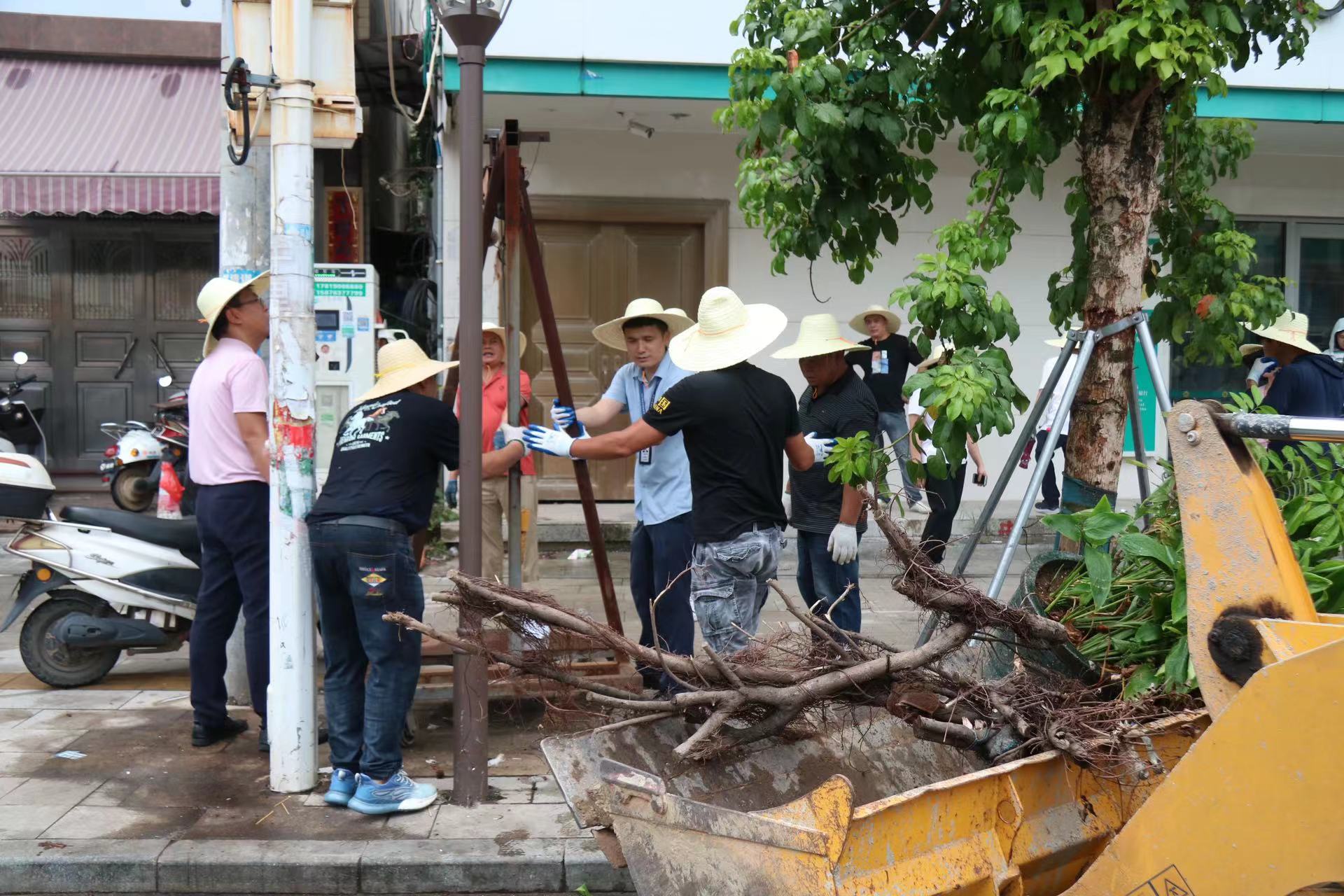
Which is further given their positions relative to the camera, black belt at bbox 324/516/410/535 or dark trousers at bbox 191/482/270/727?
dark trousers at bbox 191/482/270/727

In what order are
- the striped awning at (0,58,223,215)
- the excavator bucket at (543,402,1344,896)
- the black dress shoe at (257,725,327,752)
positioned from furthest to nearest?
the striped awning at (0,58,223,215), the black dress shoe at (257,725,327,752), the excavator bucket at (543,402,1344,896)

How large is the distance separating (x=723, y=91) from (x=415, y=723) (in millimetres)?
5811

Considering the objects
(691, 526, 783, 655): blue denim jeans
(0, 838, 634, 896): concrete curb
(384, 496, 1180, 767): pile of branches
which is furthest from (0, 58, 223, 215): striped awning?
(384, 496, 1180, 767): pile of branches

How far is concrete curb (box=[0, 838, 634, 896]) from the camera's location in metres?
4.12

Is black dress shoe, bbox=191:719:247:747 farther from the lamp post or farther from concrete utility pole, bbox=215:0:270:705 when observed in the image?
the lamp post

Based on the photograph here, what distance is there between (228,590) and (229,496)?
0.47 metres

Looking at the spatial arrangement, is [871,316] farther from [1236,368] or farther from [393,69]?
[1236,368]

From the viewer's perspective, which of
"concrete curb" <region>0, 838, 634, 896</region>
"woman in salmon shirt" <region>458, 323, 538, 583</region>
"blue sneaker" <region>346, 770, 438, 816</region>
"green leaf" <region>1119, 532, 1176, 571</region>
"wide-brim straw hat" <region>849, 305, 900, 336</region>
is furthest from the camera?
"wide-brim straw hat" <region>849, 305, 900, 336</region>

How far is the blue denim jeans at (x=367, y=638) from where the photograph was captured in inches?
174

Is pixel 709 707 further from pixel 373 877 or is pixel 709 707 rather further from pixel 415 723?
pixel 415 723

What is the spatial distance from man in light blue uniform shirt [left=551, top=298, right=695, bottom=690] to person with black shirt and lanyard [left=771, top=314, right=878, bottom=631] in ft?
2.02

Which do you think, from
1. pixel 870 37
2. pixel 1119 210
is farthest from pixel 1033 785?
pixel 870 37

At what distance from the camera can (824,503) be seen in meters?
5.98

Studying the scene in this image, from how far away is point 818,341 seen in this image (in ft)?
19.1
